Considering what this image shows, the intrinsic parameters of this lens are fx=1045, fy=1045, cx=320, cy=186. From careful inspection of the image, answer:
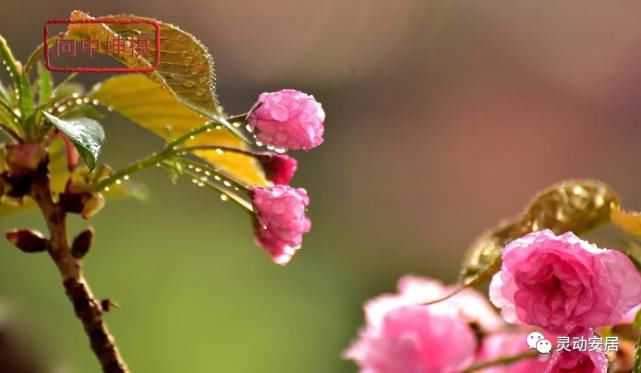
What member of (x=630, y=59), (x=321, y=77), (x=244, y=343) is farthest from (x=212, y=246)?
(x=630, y=59)

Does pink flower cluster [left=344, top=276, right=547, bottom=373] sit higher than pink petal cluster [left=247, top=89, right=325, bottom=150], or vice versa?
pink flower cluster [left=344, top=276, right=547, bottom=373]

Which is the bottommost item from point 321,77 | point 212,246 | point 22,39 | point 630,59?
point 212,246

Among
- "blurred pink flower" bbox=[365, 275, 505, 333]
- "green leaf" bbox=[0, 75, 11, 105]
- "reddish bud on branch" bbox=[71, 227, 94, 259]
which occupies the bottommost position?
"reddish bud on branch" bbox=[71, 227, 94, 259]

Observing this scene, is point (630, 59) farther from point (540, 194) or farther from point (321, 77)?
point (540, 194)

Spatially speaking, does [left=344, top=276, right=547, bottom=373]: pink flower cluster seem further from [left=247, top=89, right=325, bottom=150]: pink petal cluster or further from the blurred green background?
the blurred green background

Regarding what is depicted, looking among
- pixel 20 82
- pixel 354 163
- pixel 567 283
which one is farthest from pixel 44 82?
pixel 354 163

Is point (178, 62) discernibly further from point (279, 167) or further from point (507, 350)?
point (507, 350)

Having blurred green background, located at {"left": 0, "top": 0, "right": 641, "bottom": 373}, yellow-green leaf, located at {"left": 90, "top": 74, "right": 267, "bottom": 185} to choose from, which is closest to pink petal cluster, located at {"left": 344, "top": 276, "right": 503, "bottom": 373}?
yellow-green leaf, located at {"left": 90, "top": 74, "right": 267, "bottom": 185}
